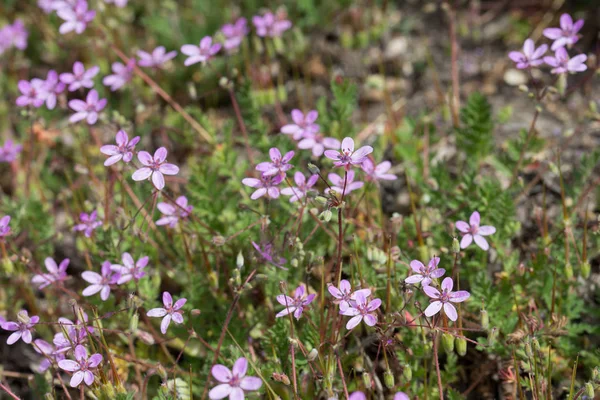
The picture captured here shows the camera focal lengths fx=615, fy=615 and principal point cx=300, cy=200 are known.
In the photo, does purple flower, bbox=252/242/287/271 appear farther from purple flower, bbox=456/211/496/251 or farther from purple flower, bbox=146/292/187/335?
purple flower, bbox=456/211/496/251

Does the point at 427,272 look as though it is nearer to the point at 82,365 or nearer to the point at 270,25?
the point at 82,365

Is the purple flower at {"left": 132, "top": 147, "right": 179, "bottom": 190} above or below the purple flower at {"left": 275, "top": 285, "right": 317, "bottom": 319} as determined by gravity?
above

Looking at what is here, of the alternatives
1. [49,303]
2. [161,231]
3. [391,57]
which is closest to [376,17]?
[391,57]

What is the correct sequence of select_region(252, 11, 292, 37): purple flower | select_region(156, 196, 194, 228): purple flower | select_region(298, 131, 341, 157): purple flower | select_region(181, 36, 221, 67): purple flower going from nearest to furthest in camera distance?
select_region(156, 196, 194, 228): purple flower
select_region(298, 131, 341, 157): purple flower
select_region(181, 36, 221, 67): purple flower
select_region(252, 11, 292, 37): purple flower

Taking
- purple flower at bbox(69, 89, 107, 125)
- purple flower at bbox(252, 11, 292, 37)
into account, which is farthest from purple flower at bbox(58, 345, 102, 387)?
purple flower at bbox(252, 11, 292, 37)

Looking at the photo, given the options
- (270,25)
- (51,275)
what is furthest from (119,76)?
(51,275)

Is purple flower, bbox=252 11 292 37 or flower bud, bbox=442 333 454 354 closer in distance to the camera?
flower bud, bbox=442 333 454 354

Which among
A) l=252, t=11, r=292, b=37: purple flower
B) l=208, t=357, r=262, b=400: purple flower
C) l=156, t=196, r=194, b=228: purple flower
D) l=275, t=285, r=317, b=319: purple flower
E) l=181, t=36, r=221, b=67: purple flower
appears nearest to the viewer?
l=208, t=357, r=262, b=400: purple flower
